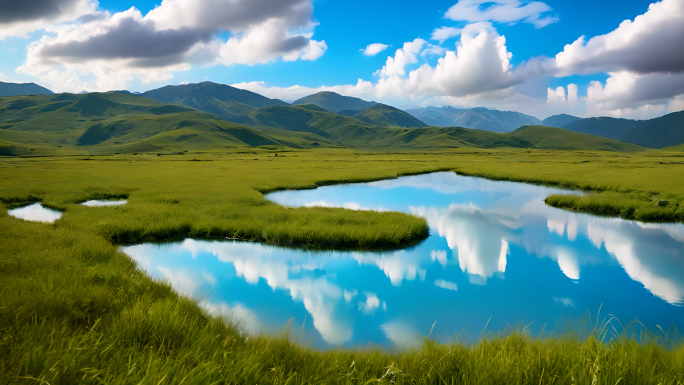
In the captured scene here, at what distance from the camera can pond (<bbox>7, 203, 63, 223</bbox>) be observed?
22453mm

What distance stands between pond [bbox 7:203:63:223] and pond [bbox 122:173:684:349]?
9.41m

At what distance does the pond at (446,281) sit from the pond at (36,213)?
30.9 feet

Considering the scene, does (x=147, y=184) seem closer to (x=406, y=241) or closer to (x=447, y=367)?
(x=406, y=241)

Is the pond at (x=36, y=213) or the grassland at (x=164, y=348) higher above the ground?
the grassland at (x=164, y=348)

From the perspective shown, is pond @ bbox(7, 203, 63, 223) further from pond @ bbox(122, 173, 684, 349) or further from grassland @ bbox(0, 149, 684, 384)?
pond @ bbox(122, 173, 684, 349)

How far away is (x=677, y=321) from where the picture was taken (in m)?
11.1

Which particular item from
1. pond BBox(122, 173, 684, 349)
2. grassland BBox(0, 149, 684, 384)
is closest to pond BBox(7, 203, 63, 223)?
grassland BBox(0, 149, 684, 384)

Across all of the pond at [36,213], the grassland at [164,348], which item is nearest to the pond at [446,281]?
the grassland at [164,348]

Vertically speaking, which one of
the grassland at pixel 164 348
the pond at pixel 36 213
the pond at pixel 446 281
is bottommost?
the pond at pixel 446 281

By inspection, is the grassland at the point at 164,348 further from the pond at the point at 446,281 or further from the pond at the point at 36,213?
the pond at the point at 36,213

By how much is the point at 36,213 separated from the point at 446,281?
25.3 m

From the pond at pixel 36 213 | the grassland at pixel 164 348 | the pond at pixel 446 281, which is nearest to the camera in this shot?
the grassland at pixel 164 348

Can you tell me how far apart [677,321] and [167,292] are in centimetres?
1452

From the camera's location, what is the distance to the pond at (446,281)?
10.8 meters
